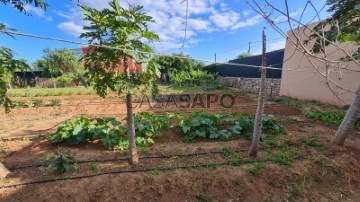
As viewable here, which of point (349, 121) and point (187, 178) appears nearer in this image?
point (187, 178)

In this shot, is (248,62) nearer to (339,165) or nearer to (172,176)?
(339,165)

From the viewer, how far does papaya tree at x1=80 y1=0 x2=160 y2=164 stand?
2738 millimetres

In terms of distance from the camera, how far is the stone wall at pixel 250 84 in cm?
1190

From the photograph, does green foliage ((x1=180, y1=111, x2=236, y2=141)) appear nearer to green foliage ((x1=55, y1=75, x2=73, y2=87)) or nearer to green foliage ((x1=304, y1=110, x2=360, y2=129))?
green foliage ((x1=304, y1=110, x2=360, y2=129))

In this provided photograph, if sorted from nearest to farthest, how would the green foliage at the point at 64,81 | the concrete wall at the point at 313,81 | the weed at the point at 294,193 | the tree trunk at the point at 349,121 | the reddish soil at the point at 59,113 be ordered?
the weed at the point at 294,193, the tree trunk at the point at 349,121, the reddish soil at the point at 59,113, the concrete wall at the point at 313,81, the green foliage at the point at 64,81

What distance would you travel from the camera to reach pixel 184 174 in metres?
3.23


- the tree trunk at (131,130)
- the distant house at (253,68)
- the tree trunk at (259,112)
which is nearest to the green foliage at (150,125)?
the tree trunk at (131,130)

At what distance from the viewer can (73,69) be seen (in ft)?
89.5

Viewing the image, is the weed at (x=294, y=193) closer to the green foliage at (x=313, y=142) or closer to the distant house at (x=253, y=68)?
the green foliage at (x=313, y=142)

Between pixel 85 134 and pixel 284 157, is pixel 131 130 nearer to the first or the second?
pixel 85 134

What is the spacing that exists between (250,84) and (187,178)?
1195cm

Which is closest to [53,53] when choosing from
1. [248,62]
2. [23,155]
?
[248,62]

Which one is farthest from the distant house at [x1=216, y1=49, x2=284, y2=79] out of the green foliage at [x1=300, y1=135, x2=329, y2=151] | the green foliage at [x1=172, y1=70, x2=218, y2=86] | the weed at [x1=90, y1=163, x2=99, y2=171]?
the weed at [x1=90, y1=163, x2=99, y2=171]

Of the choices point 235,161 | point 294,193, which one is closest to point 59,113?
point 235,161
